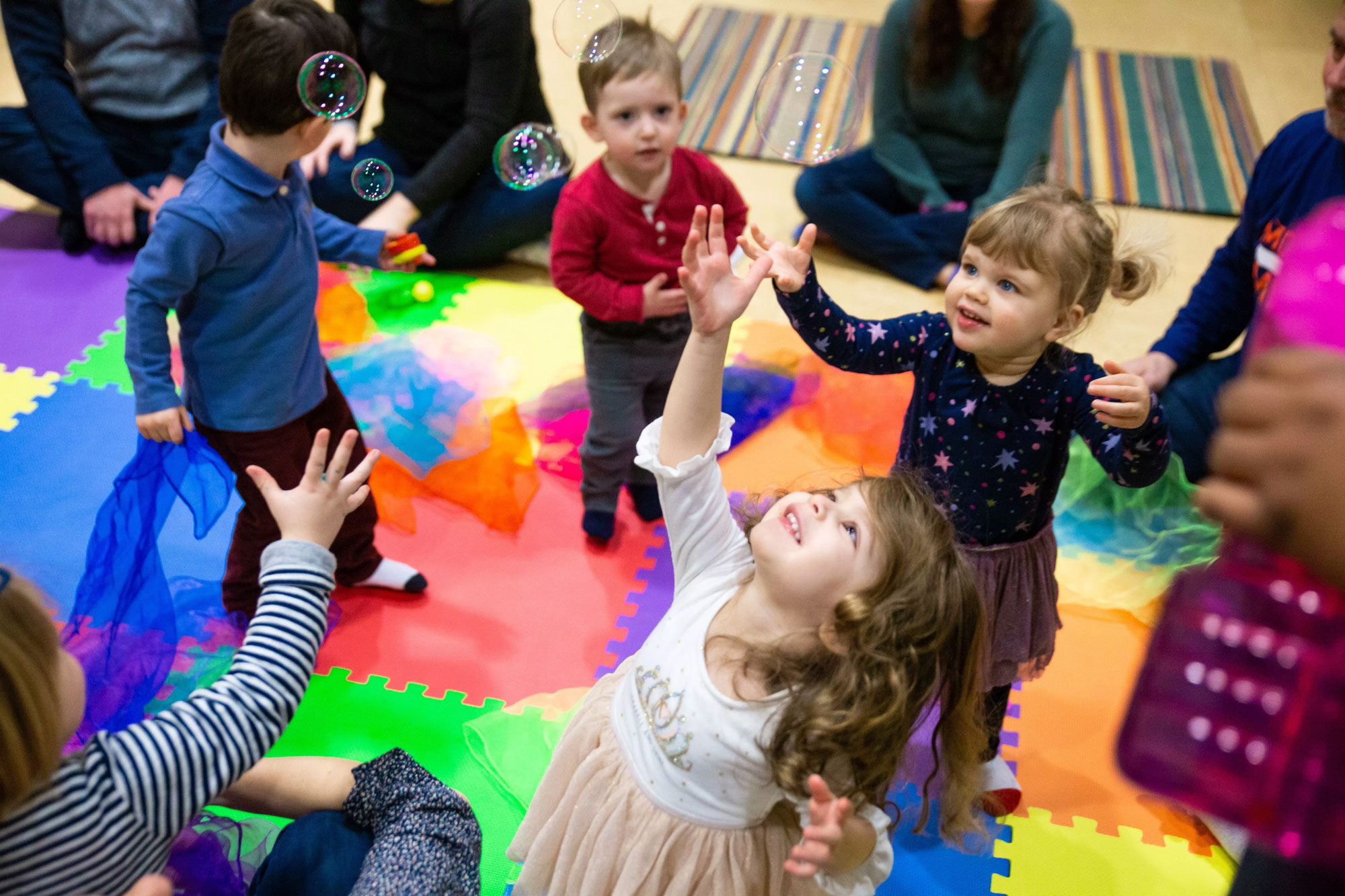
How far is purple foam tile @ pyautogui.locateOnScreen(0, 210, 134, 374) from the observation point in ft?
8.79

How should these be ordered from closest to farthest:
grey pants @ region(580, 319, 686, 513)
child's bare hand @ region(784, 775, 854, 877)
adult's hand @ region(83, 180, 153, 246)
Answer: child's bare hand @ region(784, 775, 854, 877), grey pants @ region(580, 319, 686, 513), adult's hand @ region(83, 180, 153, 246)

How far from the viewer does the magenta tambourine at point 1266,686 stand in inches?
29.2

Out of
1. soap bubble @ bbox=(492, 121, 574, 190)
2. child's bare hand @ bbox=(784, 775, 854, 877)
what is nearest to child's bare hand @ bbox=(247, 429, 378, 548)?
child's bare hand @ bbox=(784, 775, 854, 877)

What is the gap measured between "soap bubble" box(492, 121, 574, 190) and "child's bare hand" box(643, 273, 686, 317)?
41 centimetres

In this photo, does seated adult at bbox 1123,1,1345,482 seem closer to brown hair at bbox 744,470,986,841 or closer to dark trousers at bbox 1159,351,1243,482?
dark trousers at bbox 1159,351,1243,482

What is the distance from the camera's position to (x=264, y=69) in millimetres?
1700

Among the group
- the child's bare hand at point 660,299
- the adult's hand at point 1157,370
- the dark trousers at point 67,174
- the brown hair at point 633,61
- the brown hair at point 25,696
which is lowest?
the adult's hand at point 1157,370

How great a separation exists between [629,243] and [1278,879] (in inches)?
63.4

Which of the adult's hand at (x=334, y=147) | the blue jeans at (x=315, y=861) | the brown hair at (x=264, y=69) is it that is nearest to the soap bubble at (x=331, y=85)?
the brown hair at (x=264, y=69)

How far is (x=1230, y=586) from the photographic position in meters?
0.77

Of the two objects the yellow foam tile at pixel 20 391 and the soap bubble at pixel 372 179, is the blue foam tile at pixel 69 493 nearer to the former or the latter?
the yellow foam tile at pixel 20 391

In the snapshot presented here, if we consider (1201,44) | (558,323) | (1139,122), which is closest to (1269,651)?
(558,323)

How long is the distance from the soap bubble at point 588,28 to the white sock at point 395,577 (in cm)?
106

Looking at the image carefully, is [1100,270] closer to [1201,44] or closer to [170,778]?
[170,778]
